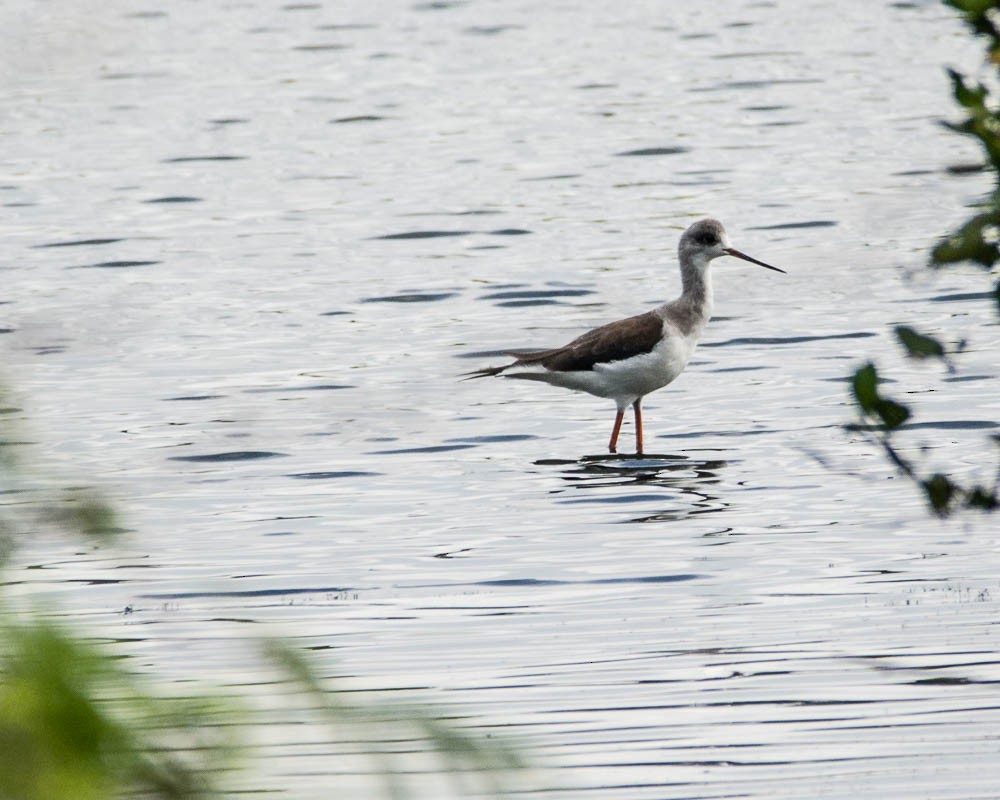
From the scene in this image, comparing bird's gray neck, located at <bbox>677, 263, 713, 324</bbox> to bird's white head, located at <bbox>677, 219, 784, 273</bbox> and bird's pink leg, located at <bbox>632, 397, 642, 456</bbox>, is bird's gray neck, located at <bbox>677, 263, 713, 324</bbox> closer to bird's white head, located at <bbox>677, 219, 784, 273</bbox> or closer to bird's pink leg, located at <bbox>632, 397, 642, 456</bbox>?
bird's white head, located at <bbox>677, 219, 784, 273</bbox>

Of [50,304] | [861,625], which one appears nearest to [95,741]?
[861,625]

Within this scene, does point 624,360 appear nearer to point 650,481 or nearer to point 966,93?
point 650,481

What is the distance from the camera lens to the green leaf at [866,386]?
10.2 ft

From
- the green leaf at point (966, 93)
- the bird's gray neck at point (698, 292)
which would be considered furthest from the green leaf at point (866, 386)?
the bird's gray neck at point (698, 292)

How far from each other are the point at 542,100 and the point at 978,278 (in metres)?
11.7

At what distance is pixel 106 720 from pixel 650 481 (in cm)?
953

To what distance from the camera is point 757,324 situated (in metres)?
15.6

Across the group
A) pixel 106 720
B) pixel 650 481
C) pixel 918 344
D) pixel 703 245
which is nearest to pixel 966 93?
pixel 918 344

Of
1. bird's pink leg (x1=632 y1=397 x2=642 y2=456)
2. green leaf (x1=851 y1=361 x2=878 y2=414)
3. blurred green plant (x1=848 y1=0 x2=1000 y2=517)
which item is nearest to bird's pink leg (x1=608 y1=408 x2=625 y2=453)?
bird's pink leg (x1=632 y1=397 x2=642 y2=456)

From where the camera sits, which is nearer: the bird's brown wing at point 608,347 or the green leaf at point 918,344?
the green leaf at point 918,344

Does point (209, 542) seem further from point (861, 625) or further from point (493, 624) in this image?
point (861, 625)

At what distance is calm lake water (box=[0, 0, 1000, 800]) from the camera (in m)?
4.20

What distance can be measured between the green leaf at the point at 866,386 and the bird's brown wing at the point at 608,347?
889 cm

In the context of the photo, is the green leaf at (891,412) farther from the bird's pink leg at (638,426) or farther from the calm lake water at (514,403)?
the bird's pink leg at (638,426)
